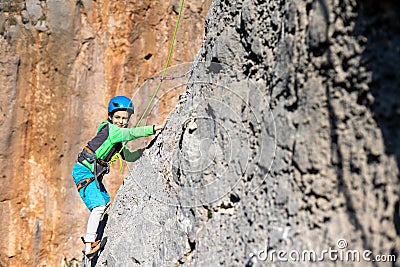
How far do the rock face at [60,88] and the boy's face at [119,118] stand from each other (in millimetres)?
2401


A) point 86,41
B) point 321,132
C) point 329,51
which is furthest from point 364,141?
point 86,41

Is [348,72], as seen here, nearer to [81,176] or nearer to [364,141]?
[364,141]

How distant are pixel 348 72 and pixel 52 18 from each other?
577cm

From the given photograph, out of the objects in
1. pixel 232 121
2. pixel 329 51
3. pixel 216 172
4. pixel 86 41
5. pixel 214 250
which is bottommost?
pixel 214 250

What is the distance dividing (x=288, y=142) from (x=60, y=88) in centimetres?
548

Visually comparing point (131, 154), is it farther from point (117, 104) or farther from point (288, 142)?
point (288, 142)

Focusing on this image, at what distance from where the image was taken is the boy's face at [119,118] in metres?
4.20

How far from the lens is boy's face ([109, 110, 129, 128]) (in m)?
4.20

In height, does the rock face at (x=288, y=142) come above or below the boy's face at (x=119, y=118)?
below

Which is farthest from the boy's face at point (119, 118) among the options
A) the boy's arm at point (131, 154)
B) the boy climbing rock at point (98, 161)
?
the boy's arm at point (131, 154)

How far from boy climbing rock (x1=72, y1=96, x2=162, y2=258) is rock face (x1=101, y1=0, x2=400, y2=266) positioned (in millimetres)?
1103

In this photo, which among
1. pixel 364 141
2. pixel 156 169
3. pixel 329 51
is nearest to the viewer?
pixel 364 141

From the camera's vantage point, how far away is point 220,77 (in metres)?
2.80

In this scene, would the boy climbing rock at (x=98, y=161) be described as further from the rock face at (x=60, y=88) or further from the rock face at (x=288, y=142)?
the rock face at (x=60, y=88)
